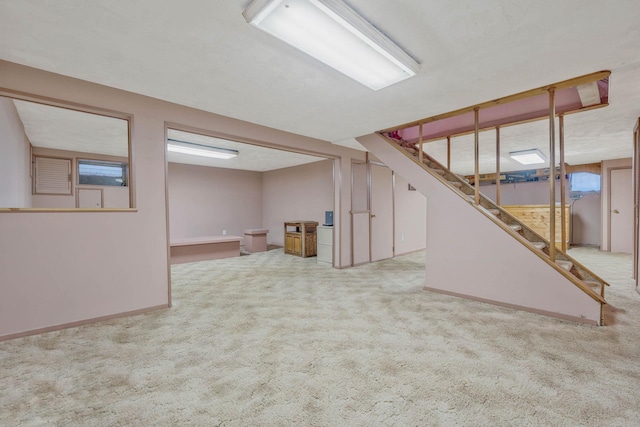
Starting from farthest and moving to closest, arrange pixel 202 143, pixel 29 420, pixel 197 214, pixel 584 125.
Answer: pixel 197 214 → pixel 202 143 → pixel 584 125 → pixel 29 420

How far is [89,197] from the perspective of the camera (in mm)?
5484

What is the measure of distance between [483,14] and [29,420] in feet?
10.6

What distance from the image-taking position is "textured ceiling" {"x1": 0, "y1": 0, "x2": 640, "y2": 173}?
1.55 m

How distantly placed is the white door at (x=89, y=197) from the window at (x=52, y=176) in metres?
0.19

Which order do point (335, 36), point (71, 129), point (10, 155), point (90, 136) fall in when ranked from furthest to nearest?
point (90, 136) → point (71, 129) → point (10, 155) → point (335, 36)

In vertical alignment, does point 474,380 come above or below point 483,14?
below

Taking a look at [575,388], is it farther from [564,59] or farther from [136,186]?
[136,186]

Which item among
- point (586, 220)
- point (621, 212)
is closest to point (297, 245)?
point (621, 212)

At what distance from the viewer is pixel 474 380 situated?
5.44 ft

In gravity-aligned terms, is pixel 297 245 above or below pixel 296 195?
below

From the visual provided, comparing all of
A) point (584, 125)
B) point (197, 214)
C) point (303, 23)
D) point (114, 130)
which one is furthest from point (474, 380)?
point (197, 214)

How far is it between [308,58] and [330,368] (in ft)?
7.18

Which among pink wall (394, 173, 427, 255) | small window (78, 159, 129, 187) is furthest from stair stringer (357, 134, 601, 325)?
small window (78, 159, 129, 187)

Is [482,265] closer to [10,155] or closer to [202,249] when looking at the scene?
[202,249]
